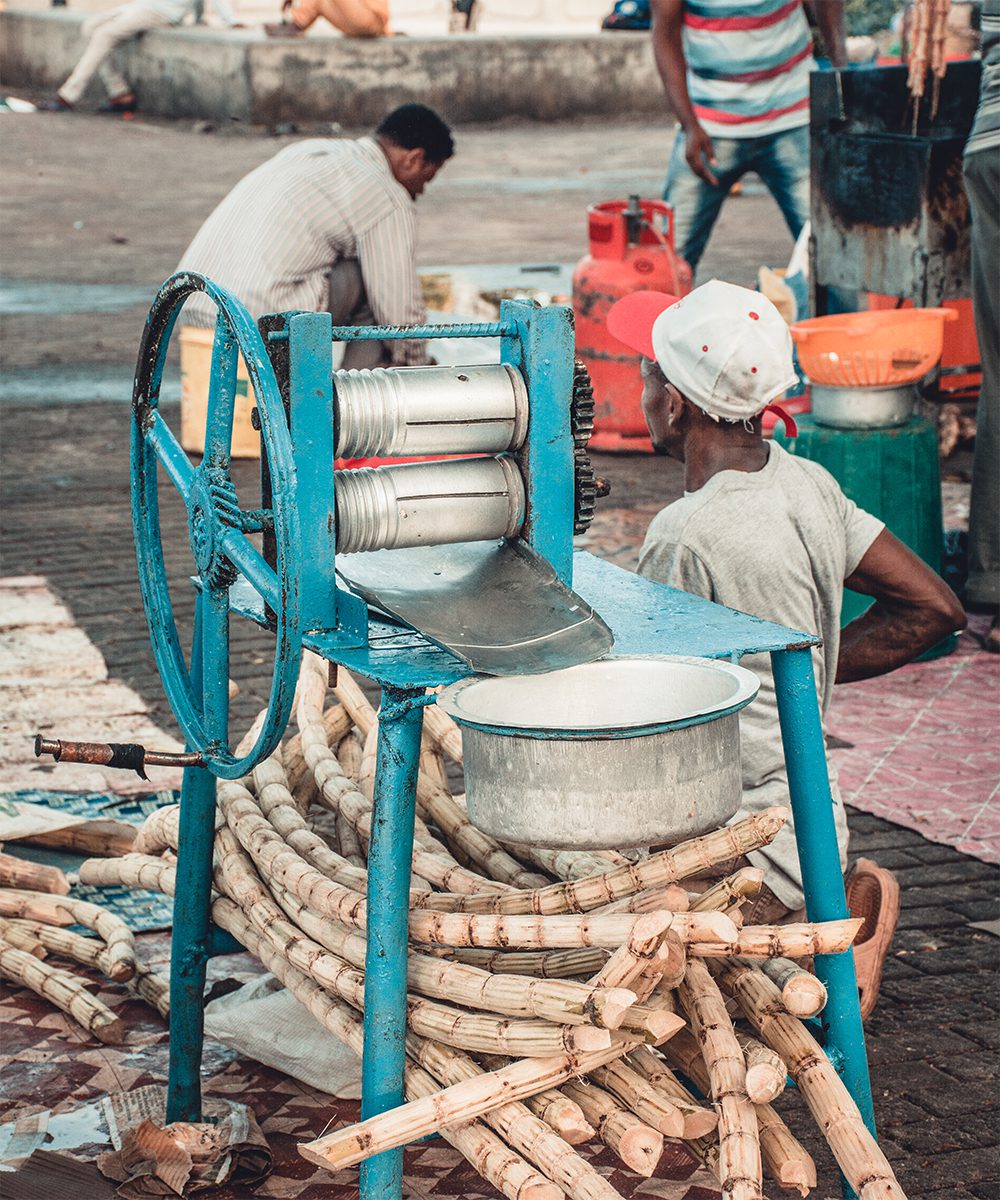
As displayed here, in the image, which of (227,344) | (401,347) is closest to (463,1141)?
(227,344)

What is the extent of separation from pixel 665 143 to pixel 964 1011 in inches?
→ 647

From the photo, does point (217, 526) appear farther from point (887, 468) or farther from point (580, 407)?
point (887, 468)

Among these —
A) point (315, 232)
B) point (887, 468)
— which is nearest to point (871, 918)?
point (887, 468)

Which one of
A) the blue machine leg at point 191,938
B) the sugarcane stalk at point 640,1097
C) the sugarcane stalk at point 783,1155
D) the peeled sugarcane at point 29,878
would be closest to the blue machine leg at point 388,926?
the sugarcane stalk at point 640,1097

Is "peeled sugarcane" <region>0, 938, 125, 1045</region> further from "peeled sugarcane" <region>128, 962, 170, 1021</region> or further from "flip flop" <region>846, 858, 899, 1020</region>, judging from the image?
"flip flop" <region>846, 858, 899, 1020</region>

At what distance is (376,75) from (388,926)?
1858 cm

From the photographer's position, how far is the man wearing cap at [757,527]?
2.88 meters

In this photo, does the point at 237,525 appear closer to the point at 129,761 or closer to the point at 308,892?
the point at 129,761

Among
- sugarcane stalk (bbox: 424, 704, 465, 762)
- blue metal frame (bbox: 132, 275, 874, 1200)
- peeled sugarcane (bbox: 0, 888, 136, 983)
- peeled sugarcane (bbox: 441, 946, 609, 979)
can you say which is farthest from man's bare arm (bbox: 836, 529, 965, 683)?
peeled sugarcane (bbox: 0, 888, 136, 983)

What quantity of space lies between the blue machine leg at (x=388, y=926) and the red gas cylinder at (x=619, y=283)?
5134mm

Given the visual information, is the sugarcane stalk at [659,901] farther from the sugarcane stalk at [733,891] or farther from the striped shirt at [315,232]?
the striped shirt at [315,232]

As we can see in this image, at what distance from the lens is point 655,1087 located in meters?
2.39

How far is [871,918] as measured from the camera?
10.8 feet

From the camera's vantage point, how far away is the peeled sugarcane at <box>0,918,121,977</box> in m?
3.53
